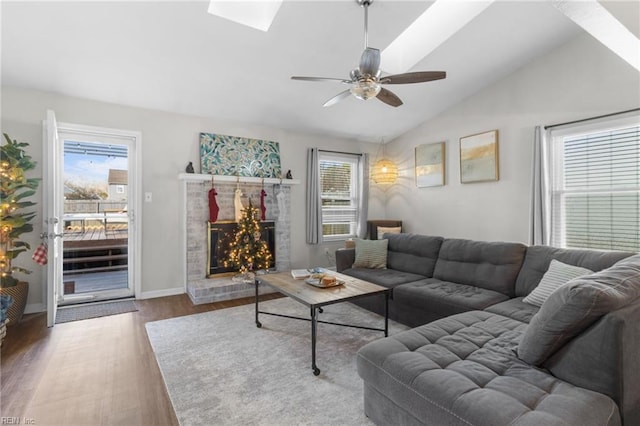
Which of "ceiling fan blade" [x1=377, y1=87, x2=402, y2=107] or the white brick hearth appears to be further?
the white brick hearth

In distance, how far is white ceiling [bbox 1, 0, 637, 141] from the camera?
2734 millimetres

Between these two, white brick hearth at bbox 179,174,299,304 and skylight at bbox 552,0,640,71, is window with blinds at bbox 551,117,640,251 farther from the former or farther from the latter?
white brick hearth at bbox 179,174,299,304

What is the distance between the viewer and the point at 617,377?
4.25ft

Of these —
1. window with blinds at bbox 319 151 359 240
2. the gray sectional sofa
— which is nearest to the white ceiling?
window with blinds at bbox 319 151 359 240

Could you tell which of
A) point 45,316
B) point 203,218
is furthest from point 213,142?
point 45,316

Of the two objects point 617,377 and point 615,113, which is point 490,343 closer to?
point 617,377

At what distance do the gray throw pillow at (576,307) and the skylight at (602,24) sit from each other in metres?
1.88

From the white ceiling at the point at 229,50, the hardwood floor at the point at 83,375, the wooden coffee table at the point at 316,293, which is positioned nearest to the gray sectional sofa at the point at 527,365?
→ the wooden coffee table at the point at 316,293

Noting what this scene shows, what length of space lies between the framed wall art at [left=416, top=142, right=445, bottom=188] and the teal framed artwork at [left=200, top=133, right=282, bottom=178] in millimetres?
2409

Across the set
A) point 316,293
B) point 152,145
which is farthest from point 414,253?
point 152,145

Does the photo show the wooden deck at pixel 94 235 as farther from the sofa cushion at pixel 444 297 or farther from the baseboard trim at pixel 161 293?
the sofa cushion at pixel 444 297

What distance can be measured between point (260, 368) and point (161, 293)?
8.25ft

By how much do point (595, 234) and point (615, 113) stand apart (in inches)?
52.2

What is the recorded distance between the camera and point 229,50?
3221 millimetres
